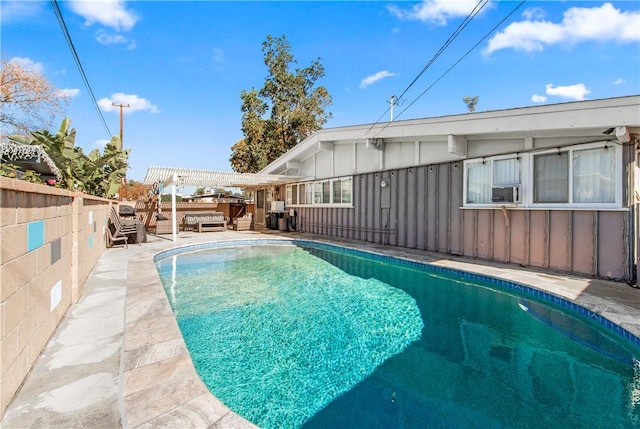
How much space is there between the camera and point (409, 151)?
993 centimetres

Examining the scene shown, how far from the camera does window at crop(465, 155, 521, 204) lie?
725 centimetres

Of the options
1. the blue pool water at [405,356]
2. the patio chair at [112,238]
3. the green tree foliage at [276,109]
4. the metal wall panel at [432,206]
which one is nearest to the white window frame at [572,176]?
the blue pool water at [405,356]

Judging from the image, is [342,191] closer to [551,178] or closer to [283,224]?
[283,224]

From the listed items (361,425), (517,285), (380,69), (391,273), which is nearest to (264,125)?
(380,69)

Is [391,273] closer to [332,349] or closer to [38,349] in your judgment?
[332,349]

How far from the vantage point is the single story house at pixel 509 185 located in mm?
5590

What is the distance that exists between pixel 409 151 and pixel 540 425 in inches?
329

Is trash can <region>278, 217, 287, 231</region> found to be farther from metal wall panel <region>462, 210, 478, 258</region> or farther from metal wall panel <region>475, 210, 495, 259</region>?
metal wall panel <region>475, 210, 495, 259</region>

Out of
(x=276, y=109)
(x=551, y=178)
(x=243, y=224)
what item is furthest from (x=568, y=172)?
(x=276, y=109)

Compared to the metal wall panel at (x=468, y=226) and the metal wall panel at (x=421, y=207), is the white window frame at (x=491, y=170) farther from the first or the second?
the metal wall panel at (x=421, y=207)

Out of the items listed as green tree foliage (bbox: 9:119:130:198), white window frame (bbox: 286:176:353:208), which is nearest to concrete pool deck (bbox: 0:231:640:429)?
green tree foliage (bbox: 9:119:130:198)

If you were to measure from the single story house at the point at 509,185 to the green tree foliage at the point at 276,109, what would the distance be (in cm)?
1355

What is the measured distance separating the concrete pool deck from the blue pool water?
1.48ft

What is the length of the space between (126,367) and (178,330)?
842mm
